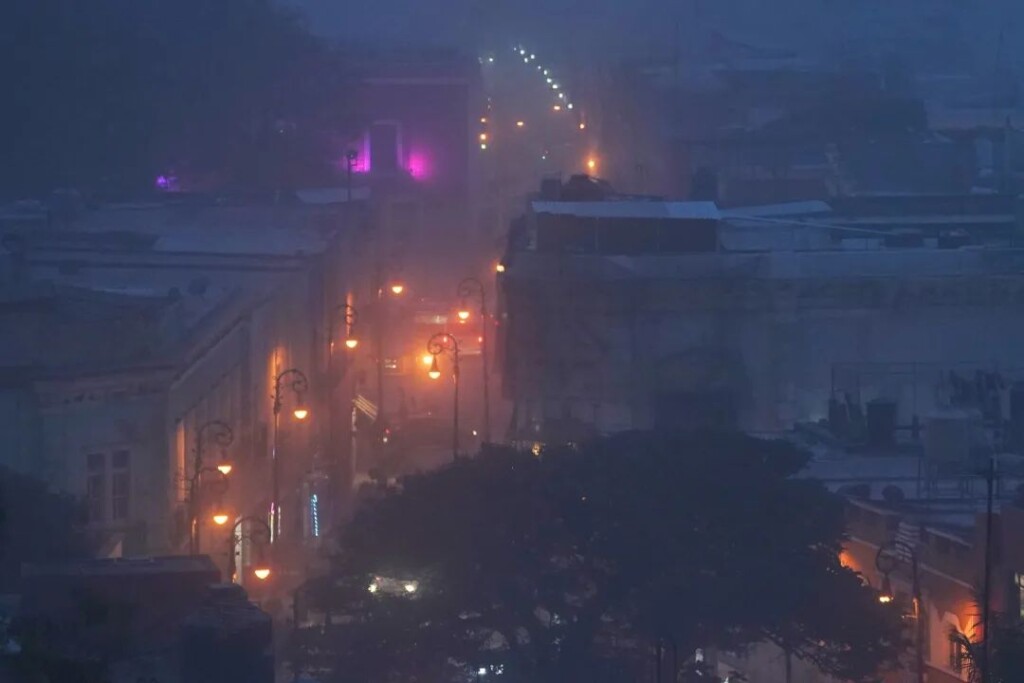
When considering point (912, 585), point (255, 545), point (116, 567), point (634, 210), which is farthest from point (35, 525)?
point (634, 210)

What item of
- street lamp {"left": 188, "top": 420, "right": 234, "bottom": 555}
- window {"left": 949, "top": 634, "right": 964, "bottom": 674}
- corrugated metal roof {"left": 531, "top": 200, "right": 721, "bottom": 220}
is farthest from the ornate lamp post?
window {"left": 949, "top": 634, "right": 964, "bottom": 674}

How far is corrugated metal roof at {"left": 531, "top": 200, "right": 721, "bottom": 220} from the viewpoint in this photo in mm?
27031

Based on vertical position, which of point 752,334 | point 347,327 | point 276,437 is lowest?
point 276,437

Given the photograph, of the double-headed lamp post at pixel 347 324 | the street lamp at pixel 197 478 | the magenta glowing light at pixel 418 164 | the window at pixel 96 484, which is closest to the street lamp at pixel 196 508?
the street lamp at pixel 197 478

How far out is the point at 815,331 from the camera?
2519cm

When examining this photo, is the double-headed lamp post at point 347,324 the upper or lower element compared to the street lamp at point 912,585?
upper

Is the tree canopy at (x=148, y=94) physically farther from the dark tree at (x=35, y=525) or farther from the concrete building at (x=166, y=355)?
the dark tree at (x=35, y=525)

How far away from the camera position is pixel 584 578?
16188 mm

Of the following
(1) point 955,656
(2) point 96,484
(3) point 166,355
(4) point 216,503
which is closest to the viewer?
(1) point 955,656

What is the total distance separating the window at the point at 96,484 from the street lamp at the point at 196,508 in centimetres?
79

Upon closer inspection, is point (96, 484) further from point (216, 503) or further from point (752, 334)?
point (752, 334)

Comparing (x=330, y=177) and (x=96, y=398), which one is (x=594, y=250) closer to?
(x=96, y=398)

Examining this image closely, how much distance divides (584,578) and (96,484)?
5.67 m

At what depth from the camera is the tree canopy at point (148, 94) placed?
38375mm
